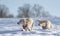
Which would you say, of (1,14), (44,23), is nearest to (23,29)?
(44,23)

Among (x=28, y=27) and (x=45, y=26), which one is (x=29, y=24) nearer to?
(x=28, y=27)

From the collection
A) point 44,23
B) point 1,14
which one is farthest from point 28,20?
point 1,14

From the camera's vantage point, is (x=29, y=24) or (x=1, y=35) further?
(x=29, y=24)

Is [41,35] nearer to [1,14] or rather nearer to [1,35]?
[1,35]

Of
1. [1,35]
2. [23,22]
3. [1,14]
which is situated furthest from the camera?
[1,14]

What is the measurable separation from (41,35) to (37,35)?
0.37ft

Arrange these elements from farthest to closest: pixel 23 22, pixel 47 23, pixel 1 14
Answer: pixel 1 14 < pixel 47 23 < pixel 23 22

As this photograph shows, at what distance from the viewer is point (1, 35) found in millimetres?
5492

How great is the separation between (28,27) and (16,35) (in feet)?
4.29

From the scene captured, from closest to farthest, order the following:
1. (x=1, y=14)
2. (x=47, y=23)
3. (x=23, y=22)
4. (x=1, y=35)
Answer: (x=1, y=35)
(x=23, y=22)
(x=47, y=23)
(x=1, y=14)

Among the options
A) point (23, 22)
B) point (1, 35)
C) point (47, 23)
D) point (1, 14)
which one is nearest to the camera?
point (1, 35)

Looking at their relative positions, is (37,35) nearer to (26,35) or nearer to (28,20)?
(26,35)

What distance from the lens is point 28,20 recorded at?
267 inches

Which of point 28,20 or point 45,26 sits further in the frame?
point 45,26
